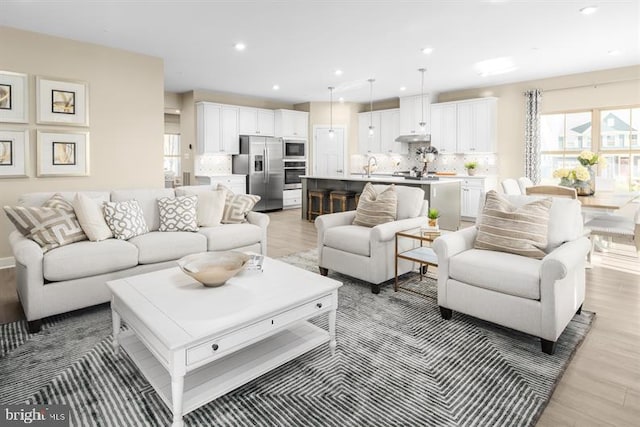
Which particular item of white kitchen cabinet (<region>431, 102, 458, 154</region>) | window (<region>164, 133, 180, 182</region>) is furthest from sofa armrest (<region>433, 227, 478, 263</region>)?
window (<region>164, 133, 180, 182</region>)

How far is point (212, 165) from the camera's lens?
30.0 feet

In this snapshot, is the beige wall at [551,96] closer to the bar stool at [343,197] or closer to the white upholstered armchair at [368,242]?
the bar stool at [343,197]

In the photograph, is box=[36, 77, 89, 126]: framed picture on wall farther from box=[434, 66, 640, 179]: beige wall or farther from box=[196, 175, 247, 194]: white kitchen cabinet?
box=[434, 66, 640, 179]: beige wall

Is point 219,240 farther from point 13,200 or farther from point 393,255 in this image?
point 13,200

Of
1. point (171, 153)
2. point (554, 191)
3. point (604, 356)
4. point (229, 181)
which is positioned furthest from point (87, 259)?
point (171, 153)

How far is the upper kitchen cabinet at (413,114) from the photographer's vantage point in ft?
28.5

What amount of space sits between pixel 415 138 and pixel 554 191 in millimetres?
4612

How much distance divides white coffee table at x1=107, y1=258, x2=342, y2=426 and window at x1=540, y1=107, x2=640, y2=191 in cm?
626

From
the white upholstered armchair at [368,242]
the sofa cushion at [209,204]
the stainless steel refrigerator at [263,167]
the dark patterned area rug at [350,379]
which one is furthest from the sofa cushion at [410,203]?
the stainless steel refrigerator at [263,167]

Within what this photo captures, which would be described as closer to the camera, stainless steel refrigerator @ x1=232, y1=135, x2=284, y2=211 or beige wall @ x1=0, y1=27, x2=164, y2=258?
beige wall @ x1=0, y1=27, x2=164, y2=258

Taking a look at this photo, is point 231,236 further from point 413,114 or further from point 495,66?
point 413,114

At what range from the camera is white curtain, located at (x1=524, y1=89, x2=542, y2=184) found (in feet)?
23.9

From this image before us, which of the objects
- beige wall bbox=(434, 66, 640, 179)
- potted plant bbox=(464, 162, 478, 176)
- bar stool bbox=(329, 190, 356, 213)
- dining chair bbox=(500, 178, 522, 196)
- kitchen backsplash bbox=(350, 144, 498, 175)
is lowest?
bar stool bbox=(329, 190, 356, 213)
